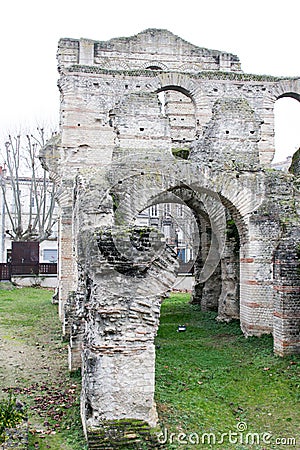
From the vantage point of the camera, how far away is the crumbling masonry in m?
5.95

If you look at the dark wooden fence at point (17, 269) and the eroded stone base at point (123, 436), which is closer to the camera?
the eroded stone base at point (123, 436)

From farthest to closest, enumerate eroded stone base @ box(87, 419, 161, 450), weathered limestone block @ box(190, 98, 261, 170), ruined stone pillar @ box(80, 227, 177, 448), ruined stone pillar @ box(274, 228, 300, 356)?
weathered limestone block @ box(190, 98, 261, 170), ruined stone pillar @ box(274, 228, 300, 356), ruined stone pillar @ box(80, 227, 177, 448), eroded stone base @ box(87, 419, 161, 450)

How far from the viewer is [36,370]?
362 inches

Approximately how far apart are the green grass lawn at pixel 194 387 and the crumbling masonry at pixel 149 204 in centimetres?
50

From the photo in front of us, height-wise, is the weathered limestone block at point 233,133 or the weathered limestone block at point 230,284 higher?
the weathered limestone block at point 233,133

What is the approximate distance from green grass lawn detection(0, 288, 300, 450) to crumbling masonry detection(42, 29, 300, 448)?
0.50 meters

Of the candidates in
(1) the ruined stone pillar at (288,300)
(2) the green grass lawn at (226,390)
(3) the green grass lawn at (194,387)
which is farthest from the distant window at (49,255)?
(1) the ruined stone pillar at (288,300)

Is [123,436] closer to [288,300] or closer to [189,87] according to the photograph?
[288,300]

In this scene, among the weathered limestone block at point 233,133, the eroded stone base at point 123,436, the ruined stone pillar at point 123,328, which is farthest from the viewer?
the weathered limestone block at point 233,133

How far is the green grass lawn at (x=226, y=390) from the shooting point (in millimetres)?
6359

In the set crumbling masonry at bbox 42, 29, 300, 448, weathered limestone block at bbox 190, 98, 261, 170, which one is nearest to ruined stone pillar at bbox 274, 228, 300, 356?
crumbling masonry at bbox 42, 29, 300, 448

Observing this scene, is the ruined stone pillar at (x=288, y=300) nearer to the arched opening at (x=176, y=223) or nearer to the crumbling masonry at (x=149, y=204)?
the crumbling masonry at (x=149, y=204)

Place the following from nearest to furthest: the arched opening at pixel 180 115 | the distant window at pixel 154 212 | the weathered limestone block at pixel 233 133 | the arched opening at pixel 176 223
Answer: the weathered limestone block at pixel 233 133
the arched opening at pixel 180 115
the arched opening at pixel 176 223
the distant window at pixel 154 212

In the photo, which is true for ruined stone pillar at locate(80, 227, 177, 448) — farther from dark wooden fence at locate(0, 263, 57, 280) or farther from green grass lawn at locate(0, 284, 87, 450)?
dark wooden fence at locate(0, 263, 57, 280)
